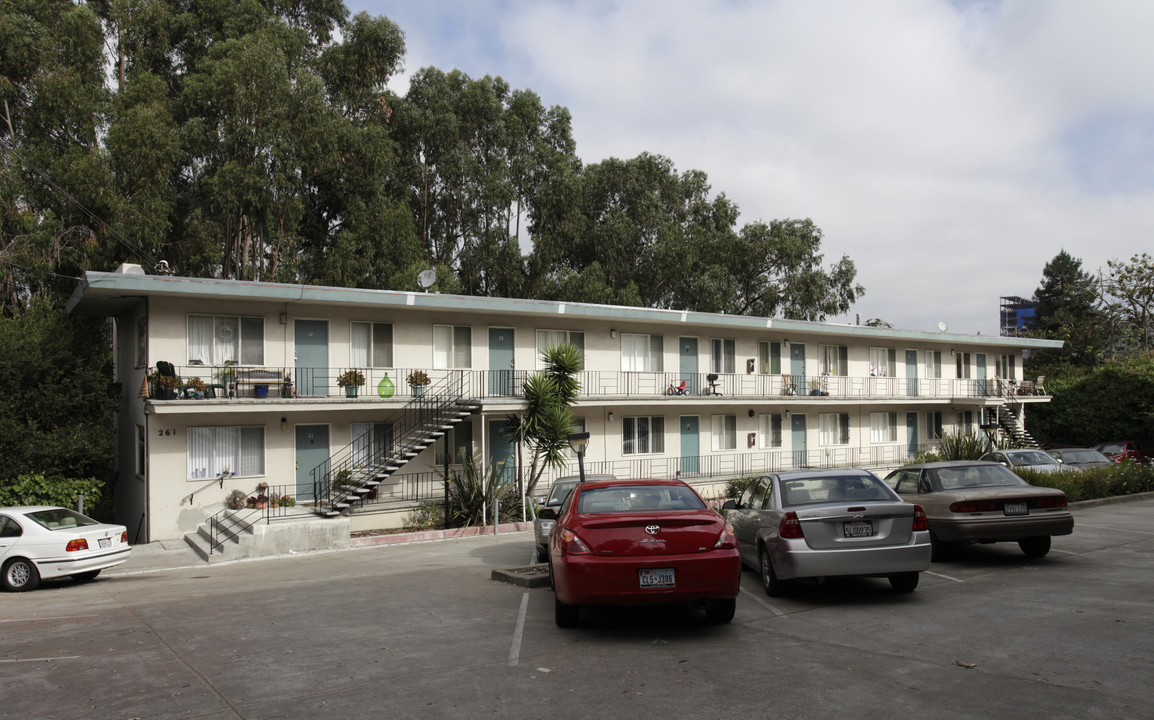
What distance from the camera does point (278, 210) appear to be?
1332 inches

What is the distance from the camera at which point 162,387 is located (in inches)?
774

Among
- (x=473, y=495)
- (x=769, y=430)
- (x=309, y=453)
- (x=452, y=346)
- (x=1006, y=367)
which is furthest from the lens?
(x=1006, y=367)

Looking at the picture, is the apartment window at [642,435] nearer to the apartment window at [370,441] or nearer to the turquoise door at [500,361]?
the turquoise door at [500,361]

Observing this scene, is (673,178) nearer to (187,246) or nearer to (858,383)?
(858,383)

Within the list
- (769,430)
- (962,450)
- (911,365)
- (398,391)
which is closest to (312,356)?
(398,391)

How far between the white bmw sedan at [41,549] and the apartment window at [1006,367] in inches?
1558

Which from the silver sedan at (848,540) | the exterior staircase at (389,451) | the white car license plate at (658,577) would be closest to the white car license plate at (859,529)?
the silver sedan at (848,540)

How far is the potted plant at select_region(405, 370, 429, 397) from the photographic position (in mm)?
23422

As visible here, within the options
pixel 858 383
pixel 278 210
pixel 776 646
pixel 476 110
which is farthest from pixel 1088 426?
pixel 776 646

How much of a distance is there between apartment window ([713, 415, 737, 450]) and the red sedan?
2228 cm

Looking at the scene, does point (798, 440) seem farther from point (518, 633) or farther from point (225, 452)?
point (518, 633)

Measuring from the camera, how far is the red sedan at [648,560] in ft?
25.9

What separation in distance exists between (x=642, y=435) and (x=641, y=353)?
273 cm

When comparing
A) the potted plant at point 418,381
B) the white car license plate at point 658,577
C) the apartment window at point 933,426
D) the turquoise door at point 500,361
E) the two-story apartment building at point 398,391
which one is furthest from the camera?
the apartment window at point 933,426
